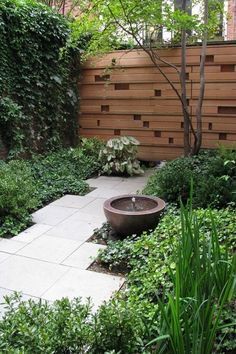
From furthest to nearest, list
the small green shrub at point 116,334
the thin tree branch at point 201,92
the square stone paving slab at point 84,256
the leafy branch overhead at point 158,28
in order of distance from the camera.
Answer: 1. the thin tree branch at point 201,92
2. the leafy branch overhead at point 158,28
3. the square stone paving slab at point 84,256
4. the small green shrub at point 116,334

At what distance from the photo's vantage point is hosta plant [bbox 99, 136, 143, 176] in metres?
5.55

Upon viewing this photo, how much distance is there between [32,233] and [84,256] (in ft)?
2.33

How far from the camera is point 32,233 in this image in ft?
11.1

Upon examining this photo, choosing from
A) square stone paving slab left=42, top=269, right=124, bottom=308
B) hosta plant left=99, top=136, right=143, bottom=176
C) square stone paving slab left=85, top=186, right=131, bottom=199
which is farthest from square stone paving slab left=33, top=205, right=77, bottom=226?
hosta plant left=99, top=136, right=143, bottom=176

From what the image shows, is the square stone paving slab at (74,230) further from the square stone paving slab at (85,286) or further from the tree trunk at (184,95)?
the tree trunk at (184,95)

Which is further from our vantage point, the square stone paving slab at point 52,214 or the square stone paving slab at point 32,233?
the square stone paving slab at point 52,214

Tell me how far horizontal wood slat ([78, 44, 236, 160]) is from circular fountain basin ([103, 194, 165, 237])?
108 inches

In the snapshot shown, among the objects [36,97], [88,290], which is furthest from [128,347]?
[36,97]

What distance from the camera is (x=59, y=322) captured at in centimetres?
153

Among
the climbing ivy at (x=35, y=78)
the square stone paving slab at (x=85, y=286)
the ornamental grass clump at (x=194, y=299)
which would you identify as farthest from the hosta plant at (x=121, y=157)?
the ornamental grass clump at (x=194, y=299)

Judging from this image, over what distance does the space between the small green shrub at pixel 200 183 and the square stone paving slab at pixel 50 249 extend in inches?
48.8

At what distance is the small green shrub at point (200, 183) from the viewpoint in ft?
11.3

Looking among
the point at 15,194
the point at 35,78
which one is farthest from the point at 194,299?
the point at 35,78

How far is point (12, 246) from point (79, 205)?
1219mm
